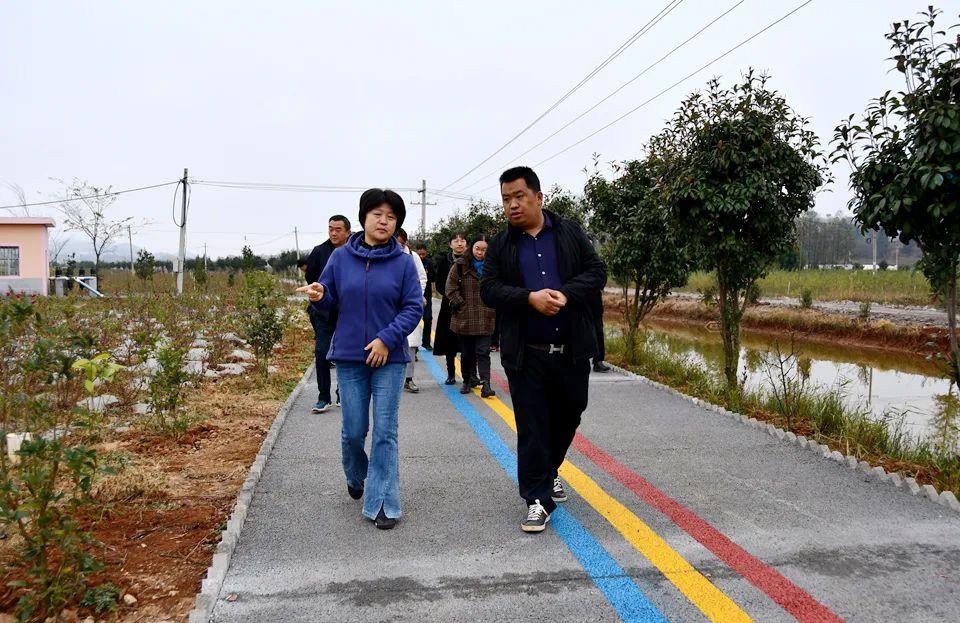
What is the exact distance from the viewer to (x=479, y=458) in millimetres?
5262

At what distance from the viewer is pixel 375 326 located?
12.8ft

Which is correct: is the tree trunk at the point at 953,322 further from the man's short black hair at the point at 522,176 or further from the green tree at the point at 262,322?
the green tree at the point at 262,322

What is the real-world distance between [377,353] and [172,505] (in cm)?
174

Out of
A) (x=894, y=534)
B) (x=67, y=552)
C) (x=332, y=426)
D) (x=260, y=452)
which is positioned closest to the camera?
(x=67, y=552)

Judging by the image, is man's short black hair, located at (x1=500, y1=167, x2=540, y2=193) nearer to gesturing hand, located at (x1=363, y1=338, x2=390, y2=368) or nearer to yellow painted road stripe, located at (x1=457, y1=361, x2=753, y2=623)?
gesturing hand, located at (x1=363, y1=338, x2=390, y2=368)

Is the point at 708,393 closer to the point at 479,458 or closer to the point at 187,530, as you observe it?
the point at 479,458

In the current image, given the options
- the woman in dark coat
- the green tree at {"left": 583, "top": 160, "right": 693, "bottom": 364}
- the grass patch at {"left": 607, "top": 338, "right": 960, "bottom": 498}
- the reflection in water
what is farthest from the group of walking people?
the green tree at {"left": 583, "top": 160, "right": 693, "bottom": 364}

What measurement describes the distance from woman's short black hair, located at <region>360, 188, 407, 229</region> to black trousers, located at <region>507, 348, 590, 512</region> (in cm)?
113

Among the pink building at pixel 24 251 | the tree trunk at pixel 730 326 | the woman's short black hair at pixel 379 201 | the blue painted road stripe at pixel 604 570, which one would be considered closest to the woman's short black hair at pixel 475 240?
the tree trunk at pixel 730 326

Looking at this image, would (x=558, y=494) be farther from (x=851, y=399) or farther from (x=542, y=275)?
(x=851, y=399)

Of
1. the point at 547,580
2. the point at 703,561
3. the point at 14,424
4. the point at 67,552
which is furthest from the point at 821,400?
the point at 14,424

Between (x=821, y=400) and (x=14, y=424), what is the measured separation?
7.25 m

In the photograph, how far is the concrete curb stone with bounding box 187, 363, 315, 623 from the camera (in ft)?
9.41

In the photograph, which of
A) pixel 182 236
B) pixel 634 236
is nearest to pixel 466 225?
pixel 182 236
